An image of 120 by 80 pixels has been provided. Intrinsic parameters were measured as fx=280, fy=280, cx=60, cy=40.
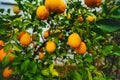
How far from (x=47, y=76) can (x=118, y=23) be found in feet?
2.61

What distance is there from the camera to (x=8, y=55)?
136 cm

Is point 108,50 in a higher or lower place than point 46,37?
lower

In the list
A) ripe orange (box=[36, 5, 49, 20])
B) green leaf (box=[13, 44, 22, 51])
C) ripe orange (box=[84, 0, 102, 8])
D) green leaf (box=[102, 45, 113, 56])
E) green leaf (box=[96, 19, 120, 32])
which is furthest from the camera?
green leaf (box=[102, 45, 113, 56])

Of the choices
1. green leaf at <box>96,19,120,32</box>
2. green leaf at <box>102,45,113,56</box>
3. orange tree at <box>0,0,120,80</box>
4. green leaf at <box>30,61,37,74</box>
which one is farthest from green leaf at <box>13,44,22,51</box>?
green leaf at <box>96,19,120,32</box>

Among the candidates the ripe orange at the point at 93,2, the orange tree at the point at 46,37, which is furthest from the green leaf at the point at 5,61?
the ripe orange at the point at 93,2

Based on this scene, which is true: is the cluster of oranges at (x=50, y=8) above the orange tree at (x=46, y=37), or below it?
above

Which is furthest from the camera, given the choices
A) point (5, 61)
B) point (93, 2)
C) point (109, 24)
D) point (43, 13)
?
point (5, 61)

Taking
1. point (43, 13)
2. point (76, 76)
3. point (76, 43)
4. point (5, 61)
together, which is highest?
point (43, 13)

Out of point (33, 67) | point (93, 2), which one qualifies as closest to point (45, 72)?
point (33, 67)

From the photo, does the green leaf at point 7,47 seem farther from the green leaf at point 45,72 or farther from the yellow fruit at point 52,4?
the yellow fruit at point 52,4

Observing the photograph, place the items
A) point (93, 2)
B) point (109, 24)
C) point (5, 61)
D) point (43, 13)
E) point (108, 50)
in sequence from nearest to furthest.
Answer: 1. point (109, 24)
2. point (93, 2)
3. point (43, 13)
4. point (5, 61)
5. point (108, 50)

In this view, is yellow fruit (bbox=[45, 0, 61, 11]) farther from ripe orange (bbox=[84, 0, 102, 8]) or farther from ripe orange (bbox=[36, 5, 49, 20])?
ripe orange (bbox=[84, 0, 102, 8])

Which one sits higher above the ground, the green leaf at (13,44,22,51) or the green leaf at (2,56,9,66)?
the green leaf at (13,44,22,51)

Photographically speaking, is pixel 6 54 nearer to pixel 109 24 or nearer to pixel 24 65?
pixel 24 65
